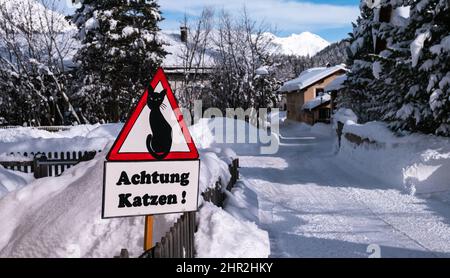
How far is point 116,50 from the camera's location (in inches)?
1214

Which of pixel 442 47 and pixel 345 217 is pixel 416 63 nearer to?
pixel 442 47

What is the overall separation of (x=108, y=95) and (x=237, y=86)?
52.9 feet

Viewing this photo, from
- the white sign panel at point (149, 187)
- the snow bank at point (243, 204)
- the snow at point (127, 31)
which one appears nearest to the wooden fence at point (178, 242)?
the white sign panel at point (149, 187)

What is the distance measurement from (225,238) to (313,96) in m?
52.4

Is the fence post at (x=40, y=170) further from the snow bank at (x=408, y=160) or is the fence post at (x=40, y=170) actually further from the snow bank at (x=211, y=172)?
the snow bank at (x=408, y=160)

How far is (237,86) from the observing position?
45.3 metres

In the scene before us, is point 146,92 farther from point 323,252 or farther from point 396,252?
point 396,252

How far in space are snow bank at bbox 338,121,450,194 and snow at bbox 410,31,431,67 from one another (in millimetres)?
2417

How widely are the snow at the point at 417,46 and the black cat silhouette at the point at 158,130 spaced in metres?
10.6

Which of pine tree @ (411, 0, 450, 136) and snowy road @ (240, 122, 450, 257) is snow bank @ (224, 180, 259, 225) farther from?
pine tree @ (411, 0, 450, 136)

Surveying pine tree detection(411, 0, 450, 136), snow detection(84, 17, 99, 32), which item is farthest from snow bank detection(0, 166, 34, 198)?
snow detection(84, 17, 99, 32)

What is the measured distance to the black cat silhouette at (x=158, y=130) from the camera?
12.4ft

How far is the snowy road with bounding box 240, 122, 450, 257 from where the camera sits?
7492 mm

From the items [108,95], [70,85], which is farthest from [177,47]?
[108,95]
